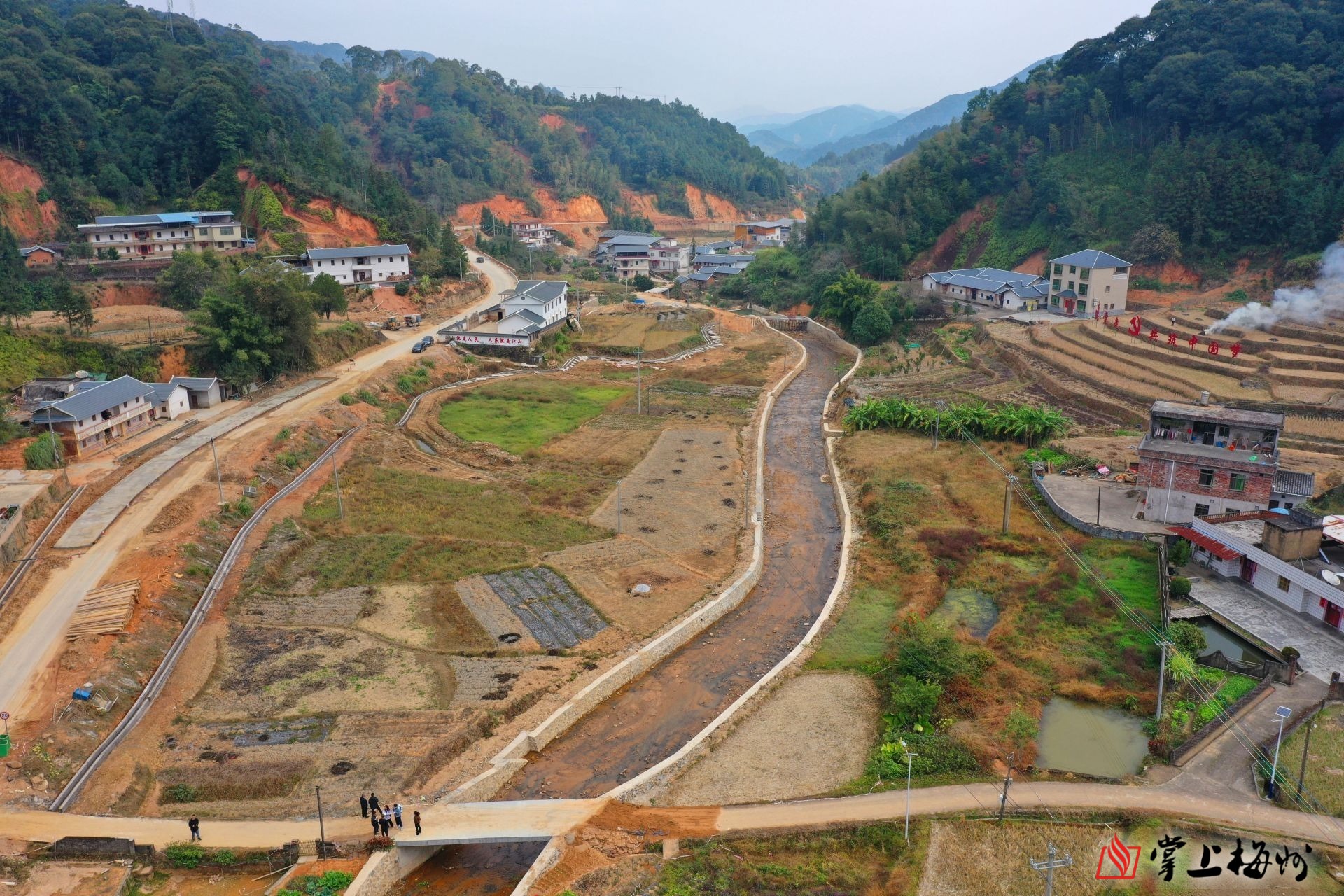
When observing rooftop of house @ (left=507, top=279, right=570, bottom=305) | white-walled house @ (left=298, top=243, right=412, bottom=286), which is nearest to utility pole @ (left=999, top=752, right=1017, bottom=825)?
rooftop of house @ (left=507, top=279, right=570, bottom=305)

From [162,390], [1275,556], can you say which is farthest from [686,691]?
[162,390]

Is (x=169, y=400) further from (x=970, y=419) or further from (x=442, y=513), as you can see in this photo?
(x=970, y=419)

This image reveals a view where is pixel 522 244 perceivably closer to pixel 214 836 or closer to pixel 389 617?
pixel 389 617

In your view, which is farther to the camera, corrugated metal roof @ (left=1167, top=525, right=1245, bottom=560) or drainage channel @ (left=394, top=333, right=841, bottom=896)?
corrugated metal roof @ (left=1167, top=525, right=1245, bottom=560)

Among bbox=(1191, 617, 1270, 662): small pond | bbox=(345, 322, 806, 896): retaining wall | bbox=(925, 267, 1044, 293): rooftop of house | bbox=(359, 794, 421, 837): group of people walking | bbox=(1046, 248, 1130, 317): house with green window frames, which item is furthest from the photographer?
bbox=(925, 267, 1044, 293): rooftop of house

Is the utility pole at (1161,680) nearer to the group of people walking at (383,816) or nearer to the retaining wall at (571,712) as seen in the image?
the retaining wall at (571,712)

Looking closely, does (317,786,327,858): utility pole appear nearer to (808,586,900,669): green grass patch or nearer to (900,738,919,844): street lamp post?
(900,738,919,844): street lamp post
